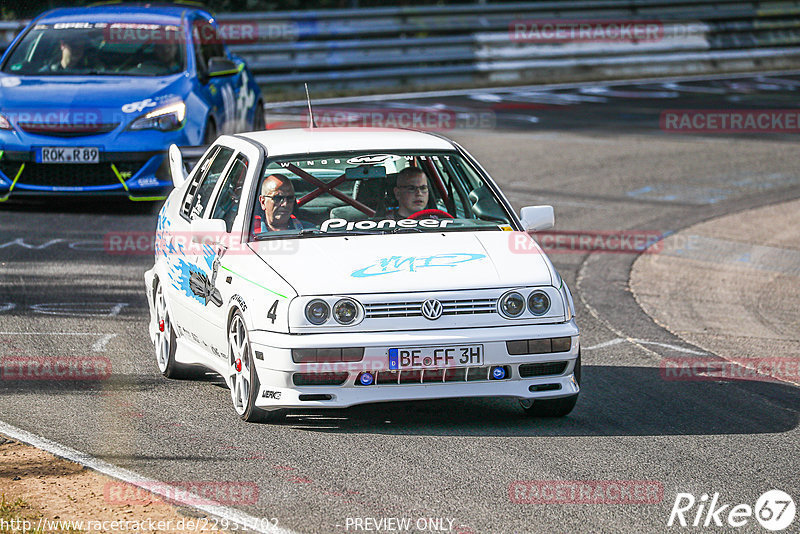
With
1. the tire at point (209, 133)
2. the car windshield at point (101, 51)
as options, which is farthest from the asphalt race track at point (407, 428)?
the car windshield at point (101, 51)

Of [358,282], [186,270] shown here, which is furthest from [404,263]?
[186,270]

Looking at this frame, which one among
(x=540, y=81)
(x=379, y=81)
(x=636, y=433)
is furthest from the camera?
(x=540, y=81)

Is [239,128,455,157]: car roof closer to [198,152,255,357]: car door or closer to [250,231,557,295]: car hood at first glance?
[198,152,255,357]: car door

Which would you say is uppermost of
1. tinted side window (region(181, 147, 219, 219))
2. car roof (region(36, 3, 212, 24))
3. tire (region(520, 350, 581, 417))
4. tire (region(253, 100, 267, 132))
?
tinted side window (region(181, 147, 219, 219))

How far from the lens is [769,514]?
5664 mm

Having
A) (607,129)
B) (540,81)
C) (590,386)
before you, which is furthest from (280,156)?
(540,81)

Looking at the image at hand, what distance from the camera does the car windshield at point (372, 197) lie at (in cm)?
754

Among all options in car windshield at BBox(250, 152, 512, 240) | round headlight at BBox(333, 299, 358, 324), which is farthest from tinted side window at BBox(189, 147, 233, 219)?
round headlight at BBox(333, 299, 358, 324)

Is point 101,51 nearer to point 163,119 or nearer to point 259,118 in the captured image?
point 163,119

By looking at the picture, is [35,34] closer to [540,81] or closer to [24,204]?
[24,204]

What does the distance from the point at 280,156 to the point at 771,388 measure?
10.7 ft

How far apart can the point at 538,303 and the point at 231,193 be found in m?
2.08

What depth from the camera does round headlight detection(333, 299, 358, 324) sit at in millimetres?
6637

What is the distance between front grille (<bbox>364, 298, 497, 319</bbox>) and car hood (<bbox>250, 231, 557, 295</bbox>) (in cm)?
7
